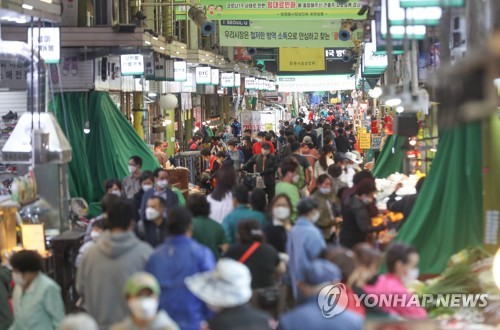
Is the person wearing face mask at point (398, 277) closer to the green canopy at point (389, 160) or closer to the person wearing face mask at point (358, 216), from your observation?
the person wearing face mask at point (358, 216)

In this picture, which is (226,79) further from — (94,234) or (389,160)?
(94,234)

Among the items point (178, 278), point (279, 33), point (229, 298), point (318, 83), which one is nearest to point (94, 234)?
point (178, 278)

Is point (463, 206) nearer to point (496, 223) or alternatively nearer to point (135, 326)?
point (496, 223)

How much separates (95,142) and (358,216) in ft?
25.2

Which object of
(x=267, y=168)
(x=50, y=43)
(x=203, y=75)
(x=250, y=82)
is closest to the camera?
(x=50, y=43)

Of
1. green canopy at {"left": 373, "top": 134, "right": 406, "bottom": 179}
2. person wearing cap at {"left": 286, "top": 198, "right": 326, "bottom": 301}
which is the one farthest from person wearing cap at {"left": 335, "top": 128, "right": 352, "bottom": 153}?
person wearing cap at {"left": 286, "top": 198, "right": 326, "bottom": 301}

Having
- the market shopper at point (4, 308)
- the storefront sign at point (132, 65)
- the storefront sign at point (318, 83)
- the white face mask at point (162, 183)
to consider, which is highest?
the storefront sign at point (318, 83)

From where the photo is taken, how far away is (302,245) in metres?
9.45

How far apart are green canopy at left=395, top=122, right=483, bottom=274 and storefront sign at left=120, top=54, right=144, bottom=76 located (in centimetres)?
1000

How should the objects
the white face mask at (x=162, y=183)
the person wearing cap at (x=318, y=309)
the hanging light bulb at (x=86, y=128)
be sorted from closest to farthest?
the person wearing cap at (x=318, y=309) < the white face mask at (x=162, y=183) < the hanging light bulb at (x=86, y=128)

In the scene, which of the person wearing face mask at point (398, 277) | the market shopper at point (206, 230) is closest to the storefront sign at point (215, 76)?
the market shopper at point (206, 230)

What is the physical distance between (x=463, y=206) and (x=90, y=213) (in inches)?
282

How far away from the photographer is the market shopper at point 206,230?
9969 millimetres

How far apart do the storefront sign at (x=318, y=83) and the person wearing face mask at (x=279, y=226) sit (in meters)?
33.7
